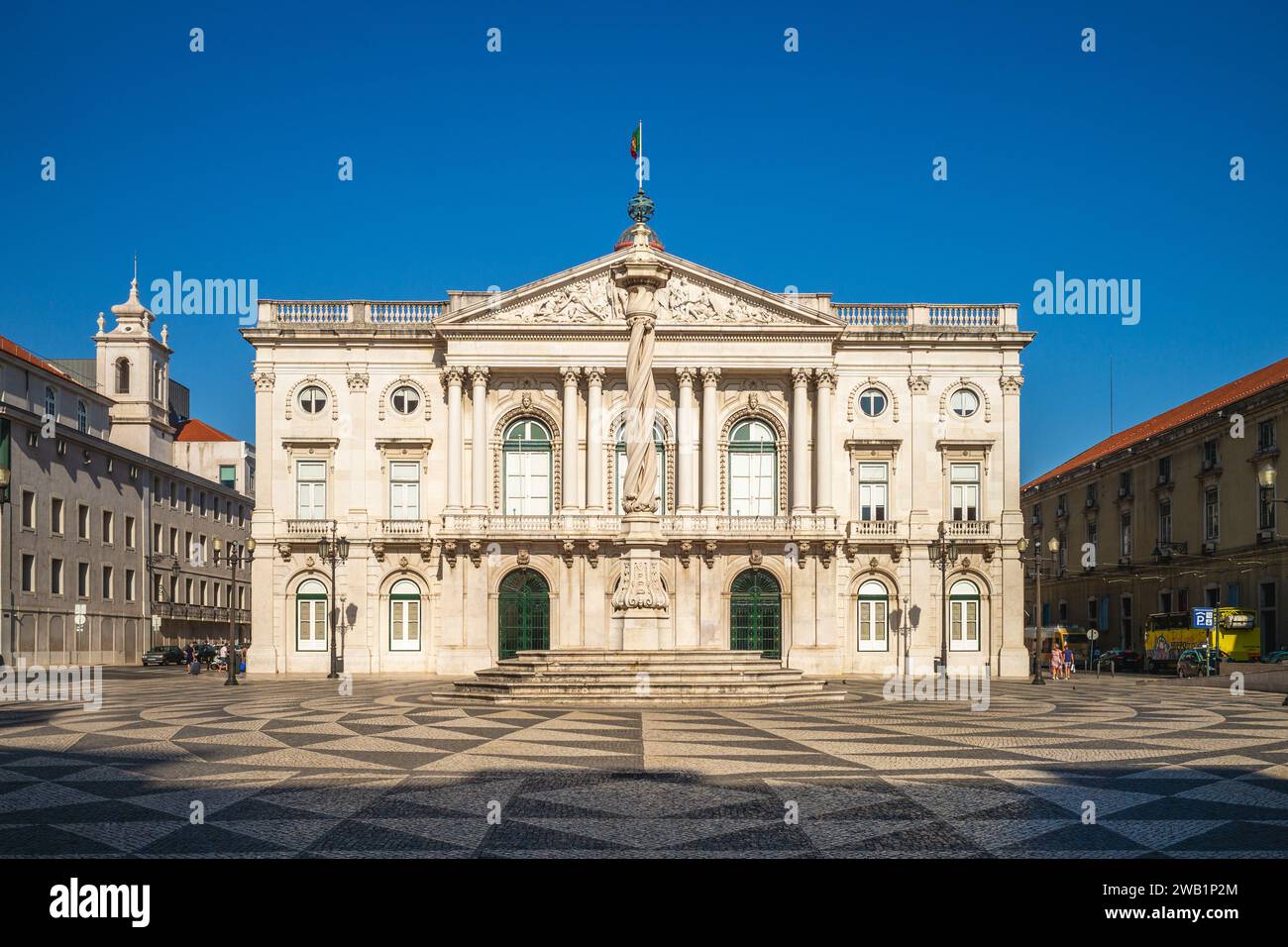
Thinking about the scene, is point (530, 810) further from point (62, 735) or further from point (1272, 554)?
point (1272, 554)

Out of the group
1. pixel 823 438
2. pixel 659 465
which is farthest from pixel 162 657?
pixel 823 438

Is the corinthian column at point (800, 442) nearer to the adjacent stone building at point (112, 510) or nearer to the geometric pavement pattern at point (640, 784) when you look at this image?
the adjacent stone building at point (112, 510)

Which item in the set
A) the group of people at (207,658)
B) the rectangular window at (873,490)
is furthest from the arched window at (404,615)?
the rectangular window at (873,490)

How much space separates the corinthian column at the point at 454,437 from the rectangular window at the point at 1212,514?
1436 inches

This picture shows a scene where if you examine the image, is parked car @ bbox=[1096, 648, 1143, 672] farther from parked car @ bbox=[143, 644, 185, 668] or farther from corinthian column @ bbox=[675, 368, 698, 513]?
parked car @ bbox=[143, 644, 185, 668]

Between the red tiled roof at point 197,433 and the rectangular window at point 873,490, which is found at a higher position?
the red tiled roof at point 197,433

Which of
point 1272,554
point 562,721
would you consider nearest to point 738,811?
point 562,721

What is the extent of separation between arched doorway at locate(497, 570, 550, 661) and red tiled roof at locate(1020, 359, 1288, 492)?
3356 cm

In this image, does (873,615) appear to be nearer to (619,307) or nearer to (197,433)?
(619,307)

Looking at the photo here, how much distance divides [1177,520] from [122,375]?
6907 cm

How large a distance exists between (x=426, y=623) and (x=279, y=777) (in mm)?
38383

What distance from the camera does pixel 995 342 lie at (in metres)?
54.3

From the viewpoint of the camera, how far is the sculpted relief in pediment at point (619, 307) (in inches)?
2079

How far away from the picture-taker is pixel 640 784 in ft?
47.9
